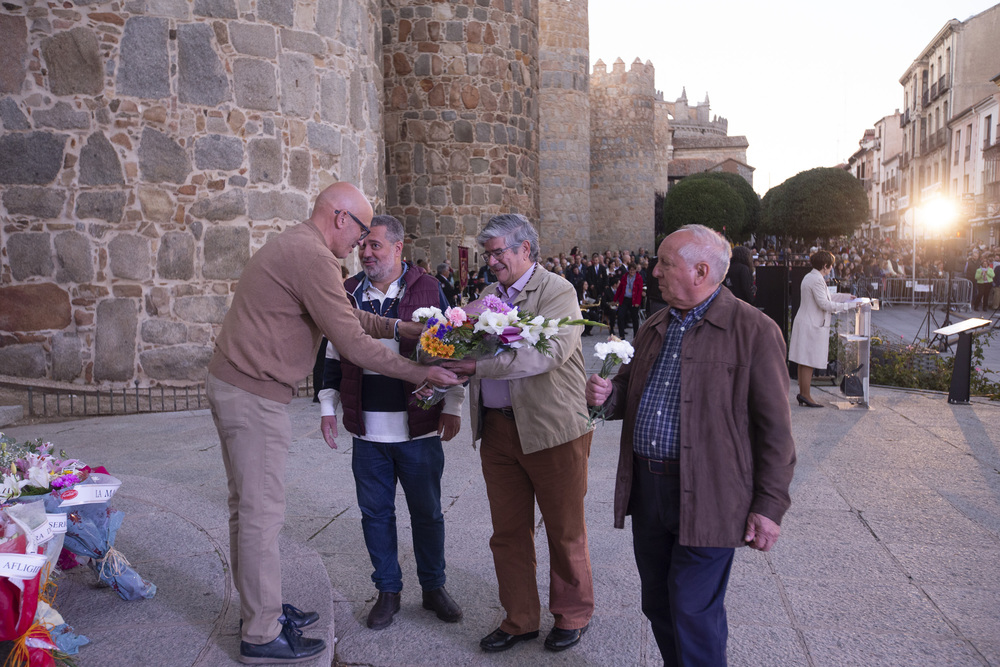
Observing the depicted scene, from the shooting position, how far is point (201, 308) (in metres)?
8.70

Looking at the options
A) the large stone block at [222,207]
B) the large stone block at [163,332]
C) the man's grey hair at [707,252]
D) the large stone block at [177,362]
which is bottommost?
the large stone block at [177,362]

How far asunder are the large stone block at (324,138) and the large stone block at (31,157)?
257 centimetres

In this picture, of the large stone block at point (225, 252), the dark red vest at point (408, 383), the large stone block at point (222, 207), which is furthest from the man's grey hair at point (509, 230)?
the large stone block at point (222, 207)

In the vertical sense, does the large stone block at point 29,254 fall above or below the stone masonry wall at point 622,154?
below

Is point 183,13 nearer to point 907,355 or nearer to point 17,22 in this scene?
point 17,22

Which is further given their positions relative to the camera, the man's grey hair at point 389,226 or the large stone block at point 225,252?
the large stone block at point 225,252

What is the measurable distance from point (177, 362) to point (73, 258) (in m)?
1.51

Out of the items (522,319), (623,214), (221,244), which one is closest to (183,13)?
(221,244)

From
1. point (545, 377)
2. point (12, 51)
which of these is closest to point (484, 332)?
point (545, 377)

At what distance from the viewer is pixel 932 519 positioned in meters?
4.95

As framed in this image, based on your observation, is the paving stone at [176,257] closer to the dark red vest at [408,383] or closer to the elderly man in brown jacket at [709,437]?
the dark red vest at [408,383]

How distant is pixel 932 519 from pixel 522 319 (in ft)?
11.3

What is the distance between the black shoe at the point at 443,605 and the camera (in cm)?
365

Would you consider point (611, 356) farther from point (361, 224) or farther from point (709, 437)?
point (361, 224)
